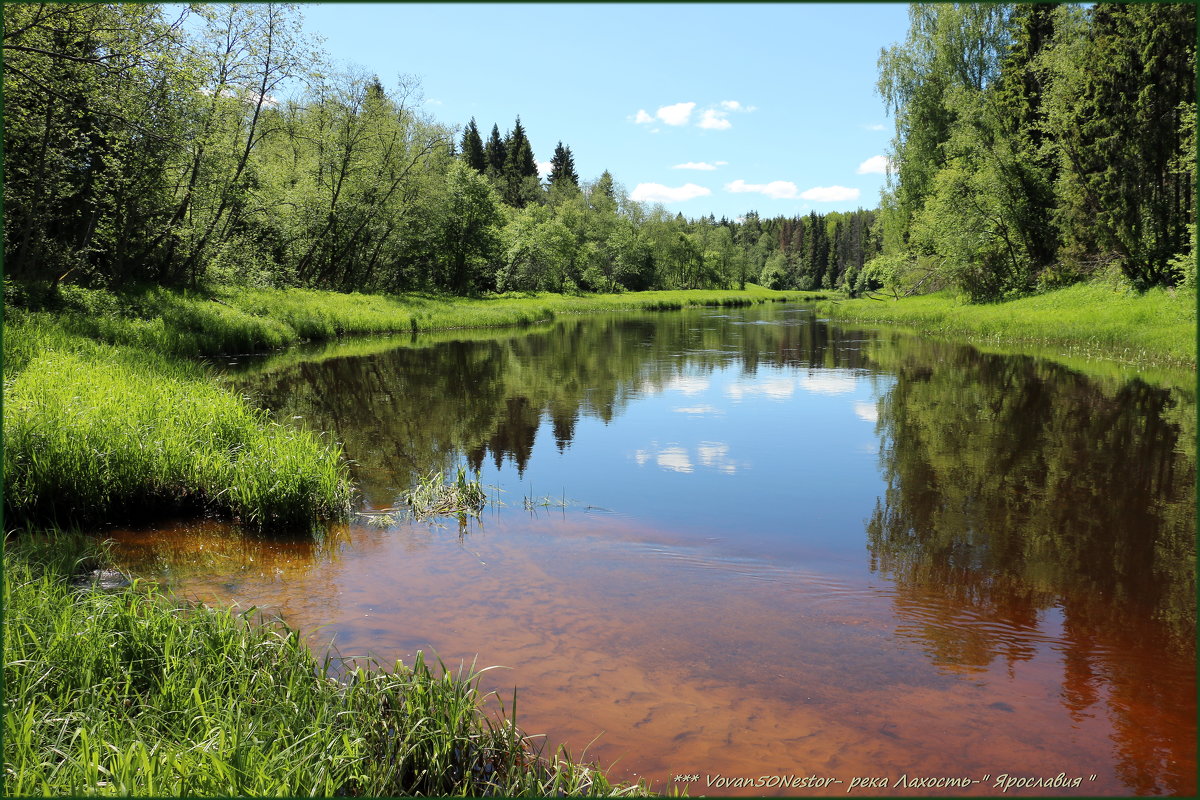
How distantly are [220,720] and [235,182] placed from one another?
3019 cm

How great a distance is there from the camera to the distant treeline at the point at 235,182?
14.9 meters

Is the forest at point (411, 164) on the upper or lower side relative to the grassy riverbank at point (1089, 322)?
upper

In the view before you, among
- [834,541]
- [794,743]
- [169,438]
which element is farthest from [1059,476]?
[169,438]

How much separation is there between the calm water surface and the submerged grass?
0.76m

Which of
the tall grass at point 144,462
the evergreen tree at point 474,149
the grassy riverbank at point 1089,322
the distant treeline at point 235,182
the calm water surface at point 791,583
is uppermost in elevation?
the evergreen tree at point 474,149

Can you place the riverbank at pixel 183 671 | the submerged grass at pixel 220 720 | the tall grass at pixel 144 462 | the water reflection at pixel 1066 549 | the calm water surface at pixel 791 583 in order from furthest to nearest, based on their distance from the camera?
1. the tall grass at pixel 144 462
2. the water reflection at pixel 1066 549
3. the calm water surface at pixel 791 583
4. the riverbank at pixel 183 671
5. the submerged grass at pixel 220 720

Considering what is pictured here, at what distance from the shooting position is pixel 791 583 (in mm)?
7211

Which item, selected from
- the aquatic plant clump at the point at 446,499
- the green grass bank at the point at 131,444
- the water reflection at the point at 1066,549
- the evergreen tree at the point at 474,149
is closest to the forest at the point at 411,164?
the green grass bank at the point at 131,444

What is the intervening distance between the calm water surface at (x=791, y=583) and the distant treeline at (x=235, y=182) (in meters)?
8.01

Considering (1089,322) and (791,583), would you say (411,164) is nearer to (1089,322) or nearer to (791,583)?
(1089,322)

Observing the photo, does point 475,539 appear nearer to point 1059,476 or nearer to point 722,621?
point 722,621

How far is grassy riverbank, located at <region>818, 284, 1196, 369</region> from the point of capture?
22.9 metres

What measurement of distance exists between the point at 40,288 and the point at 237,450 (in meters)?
12.9

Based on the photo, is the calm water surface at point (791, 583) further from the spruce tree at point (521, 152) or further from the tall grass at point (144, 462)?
the spruce tree at point (521, 152)
